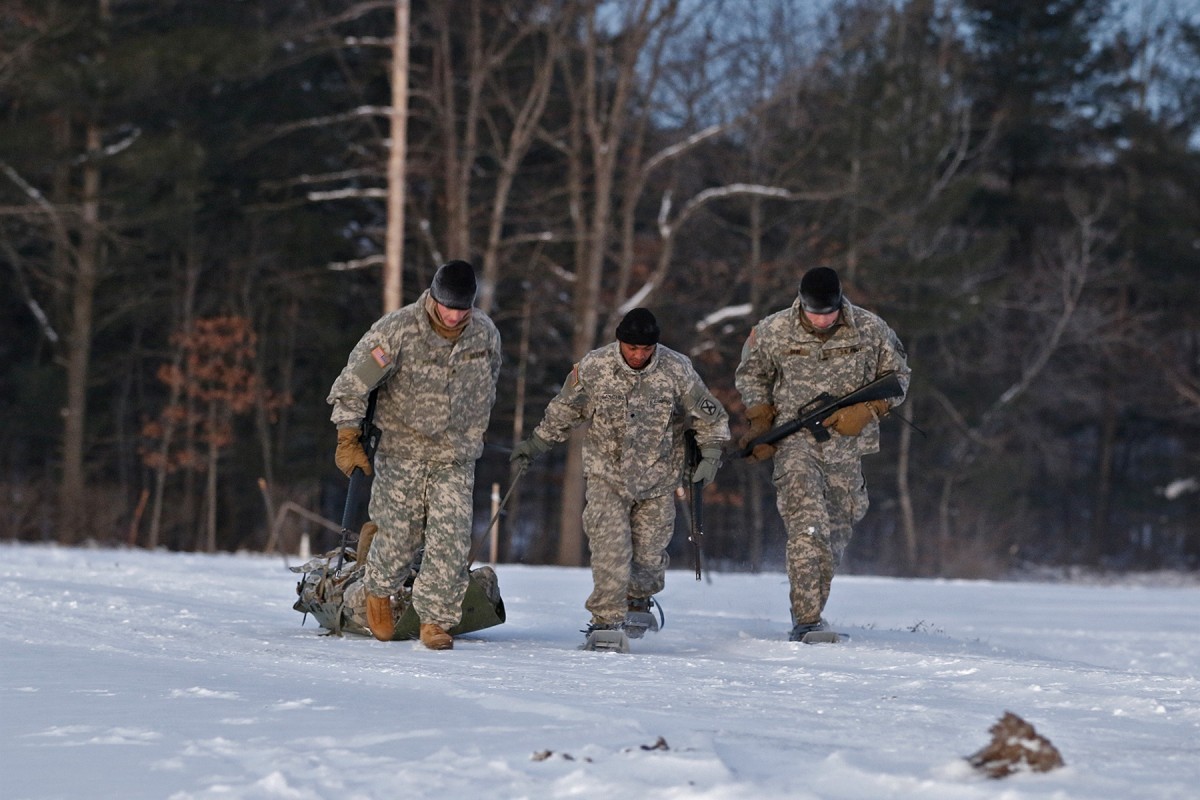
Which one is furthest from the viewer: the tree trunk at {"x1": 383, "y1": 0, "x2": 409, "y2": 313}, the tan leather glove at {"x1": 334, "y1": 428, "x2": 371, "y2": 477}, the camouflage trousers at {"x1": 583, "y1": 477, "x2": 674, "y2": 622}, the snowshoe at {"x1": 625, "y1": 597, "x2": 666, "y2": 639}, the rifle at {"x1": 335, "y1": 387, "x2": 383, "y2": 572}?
the tree trunk at {"x1": 383, "y1": 0, "x2": 409, "y2": 313}

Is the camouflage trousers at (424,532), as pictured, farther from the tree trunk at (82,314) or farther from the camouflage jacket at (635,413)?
the tree trunk at (82,314)

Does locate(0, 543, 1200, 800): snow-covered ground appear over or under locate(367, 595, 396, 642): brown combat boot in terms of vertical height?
under

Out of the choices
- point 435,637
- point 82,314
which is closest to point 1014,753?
point 435,637

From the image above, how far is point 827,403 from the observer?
27.4 ft

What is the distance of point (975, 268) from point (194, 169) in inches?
635

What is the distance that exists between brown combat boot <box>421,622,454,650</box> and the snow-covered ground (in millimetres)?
155

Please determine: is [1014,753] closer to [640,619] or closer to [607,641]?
[607,641]

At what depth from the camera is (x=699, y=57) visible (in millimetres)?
25516

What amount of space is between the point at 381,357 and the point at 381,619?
1.29 m

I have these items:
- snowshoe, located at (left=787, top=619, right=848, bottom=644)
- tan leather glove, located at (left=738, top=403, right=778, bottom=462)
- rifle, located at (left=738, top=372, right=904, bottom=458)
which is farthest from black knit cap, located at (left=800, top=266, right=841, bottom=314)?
snowshoe, located at (left=787, top=619, right=848, bottom=644)

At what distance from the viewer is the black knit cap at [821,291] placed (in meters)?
8.12

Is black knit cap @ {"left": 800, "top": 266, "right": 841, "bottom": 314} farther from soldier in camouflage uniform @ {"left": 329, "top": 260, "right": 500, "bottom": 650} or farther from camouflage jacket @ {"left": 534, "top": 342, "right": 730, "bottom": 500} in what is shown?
soldier in camouflage uniform @ {"left": 329, "top": 260, "right": 500, "bottom": 650}

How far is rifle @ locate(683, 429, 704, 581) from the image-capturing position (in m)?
8.32

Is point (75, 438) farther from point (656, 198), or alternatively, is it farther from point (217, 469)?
point (656, 198)
